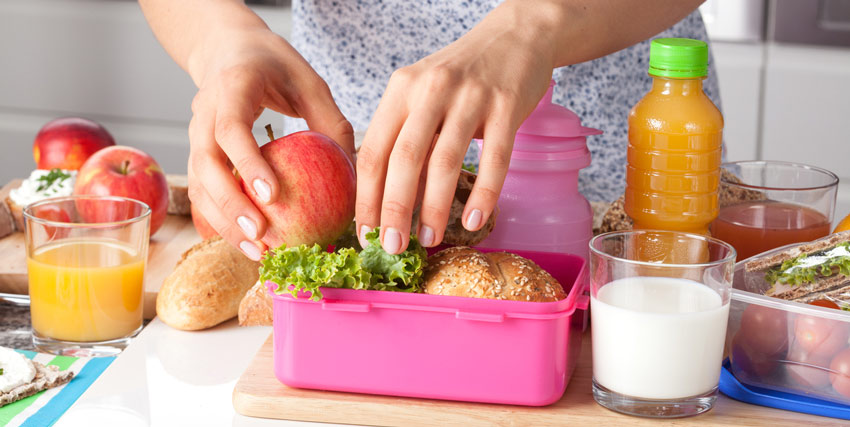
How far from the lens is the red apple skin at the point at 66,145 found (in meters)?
1.68

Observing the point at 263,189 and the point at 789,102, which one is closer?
the point at 263,189

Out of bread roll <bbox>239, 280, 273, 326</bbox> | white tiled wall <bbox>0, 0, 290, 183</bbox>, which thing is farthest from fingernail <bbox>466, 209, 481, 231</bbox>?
white tiled wall <bbox>0, 0, 290, 183</bbox>

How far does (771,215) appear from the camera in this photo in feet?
3.50

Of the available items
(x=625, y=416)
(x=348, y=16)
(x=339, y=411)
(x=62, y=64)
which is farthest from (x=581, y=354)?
(x=62, y=64)

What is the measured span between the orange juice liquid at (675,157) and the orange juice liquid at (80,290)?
2.00ft

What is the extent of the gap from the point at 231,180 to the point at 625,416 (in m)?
0.44

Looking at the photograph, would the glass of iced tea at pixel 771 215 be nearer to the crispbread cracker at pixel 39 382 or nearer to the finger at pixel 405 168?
the finger at pixel 405 168

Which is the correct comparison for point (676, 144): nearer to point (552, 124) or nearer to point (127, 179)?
point (552, 124)

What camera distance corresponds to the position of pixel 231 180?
920 mm

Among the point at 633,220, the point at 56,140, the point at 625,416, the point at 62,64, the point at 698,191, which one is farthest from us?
the point at 62,64

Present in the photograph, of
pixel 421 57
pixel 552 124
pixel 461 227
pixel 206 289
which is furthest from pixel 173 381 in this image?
pixel 421 57

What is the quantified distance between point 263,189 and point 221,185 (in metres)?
0.05

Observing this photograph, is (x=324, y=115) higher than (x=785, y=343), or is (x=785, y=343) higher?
(x=324, y=115)

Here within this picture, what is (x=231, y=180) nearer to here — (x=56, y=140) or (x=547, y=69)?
(x=547, y=69)
